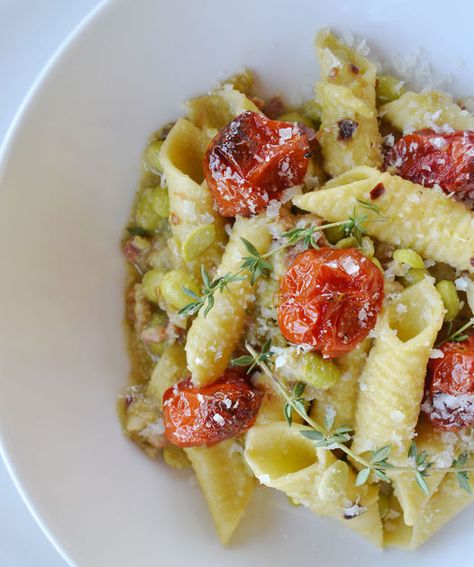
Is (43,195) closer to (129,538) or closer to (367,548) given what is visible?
(129,538)

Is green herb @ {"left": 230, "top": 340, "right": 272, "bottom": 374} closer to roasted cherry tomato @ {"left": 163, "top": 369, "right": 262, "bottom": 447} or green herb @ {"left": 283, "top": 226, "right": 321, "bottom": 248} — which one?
roasted cherry tomato @ {"left": 163, "top": 369, "right": 262, "bottom": 447}

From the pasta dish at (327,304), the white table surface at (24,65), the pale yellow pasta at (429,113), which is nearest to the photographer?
the pasta dish at (327,304)

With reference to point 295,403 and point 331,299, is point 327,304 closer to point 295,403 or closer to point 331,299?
point 331,299

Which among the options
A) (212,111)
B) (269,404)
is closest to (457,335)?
(269,404)

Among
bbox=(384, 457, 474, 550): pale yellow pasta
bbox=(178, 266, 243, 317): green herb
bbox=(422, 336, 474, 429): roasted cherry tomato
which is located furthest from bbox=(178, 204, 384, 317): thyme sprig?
bbox=(384, 457, 474, 550): pale yellow pasta

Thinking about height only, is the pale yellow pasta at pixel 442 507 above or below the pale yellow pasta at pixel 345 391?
below

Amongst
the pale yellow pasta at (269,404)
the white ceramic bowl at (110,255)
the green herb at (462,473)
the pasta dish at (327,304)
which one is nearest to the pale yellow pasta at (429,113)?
the pasta dish at (327,304)

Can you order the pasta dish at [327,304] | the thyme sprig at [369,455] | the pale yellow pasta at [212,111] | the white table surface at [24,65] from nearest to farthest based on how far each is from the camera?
the thyme sprig at [369,455] < the pasta dish at [327,304] < the pale yellow pasta at [212,111] < the white table surface at [24,65]

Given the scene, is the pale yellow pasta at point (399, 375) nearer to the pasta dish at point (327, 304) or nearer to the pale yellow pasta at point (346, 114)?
the pasta dish at point (327, 304)

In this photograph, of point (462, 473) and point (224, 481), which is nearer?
point (462, 473)
